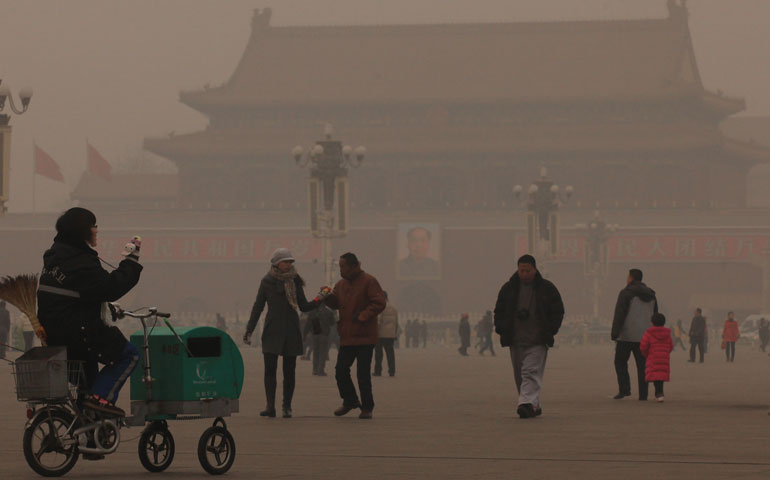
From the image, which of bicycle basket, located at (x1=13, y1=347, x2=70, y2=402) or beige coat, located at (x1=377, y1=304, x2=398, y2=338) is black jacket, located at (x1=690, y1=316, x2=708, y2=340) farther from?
bicycle basket, located at (x1=13, y1=347, x2=70, y2=402)

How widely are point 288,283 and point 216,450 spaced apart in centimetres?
462

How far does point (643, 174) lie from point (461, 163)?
21.9ft

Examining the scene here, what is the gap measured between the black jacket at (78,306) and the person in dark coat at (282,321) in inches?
187

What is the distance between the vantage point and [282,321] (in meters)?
13.0

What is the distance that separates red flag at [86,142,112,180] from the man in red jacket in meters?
54.1

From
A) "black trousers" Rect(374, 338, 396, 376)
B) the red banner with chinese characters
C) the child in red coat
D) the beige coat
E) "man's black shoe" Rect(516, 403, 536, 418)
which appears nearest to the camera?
"man's black shoe" Rect(516, 403, 536, 418)

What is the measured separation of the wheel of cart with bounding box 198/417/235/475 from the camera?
8.24 m

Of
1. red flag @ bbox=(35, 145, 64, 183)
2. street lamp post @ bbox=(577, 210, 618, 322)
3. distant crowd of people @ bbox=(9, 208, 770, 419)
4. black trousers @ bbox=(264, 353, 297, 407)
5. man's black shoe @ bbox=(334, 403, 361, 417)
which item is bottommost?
man's black shoe @ bbox=(334, 403, 361, 417)

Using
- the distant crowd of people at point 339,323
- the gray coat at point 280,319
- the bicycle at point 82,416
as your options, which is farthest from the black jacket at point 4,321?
the bicycle at point 82,416

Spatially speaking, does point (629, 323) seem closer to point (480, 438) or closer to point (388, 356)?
point (480, 438)

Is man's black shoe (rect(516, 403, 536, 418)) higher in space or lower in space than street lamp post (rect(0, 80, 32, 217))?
lower

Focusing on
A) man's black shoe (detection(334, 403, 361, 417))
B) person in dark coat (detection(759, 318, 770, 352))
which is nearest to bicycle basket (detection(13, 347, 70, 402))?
man's black shoe (detection(334, 403, 361, 417))

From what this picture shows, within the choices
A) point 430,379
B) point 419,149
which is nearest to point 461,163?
point 419,149

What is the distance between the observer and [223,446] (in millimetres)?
8484
